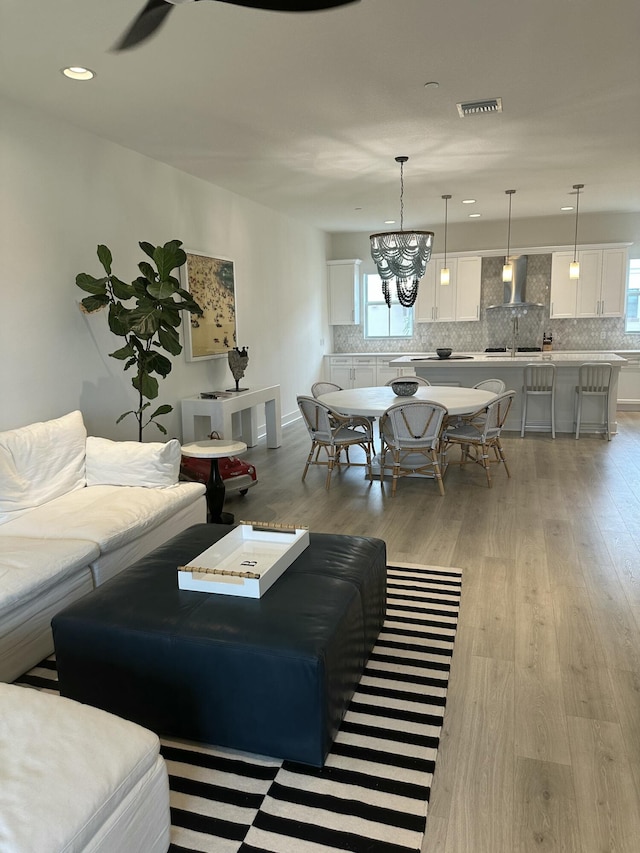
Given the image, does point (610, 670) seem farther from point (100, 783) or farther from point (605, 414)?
point (605, 414)

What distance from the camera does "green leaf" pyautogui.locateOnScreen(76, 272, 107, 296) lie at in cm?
406

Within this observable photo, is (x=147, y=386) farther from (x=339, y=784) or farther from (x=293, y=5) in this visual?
(x=339, y=784)

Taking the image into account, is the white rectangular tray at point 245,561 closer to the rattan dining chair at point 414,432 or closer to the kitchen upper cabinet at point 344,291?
the rattan dining chair at point 414,432

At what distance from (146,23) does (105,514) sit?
7.39 feet

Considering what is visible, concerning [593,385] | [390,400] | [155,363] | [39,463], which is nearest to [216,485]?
[155,363]

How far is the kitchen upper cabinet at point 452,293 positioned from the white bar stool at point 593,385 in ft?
8.29

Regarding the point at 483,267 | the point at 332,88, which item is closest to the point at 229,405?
the point at 332,88

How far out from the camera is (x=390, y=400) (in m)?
5.61

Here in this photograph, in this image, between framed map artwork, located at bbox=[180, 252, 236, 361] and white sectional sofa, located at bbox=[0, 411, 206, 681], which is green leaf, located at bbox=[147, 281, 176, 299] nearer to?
white sectional sofa, located at bbox=[0, 411, 206, 681]

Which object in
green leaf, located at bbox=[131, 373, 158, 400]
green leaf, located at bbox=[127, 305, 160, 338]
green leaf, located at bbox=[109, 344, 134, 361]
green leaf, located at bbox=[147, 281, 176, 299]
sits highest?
green leaf, located at bbox=[147, 281, 176, 299]

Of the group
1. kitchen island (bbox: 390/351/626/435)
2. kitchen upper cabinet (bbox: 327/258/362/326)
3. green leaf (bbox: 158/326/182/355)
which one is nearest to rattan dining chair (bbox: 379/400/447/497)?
green leaf (bbox: 158/326/182/355)

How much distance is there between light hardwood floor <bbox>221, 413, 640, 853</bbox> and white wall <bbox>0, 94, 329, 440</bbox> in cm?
139

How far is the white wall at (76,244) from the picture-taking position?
12.5 feet

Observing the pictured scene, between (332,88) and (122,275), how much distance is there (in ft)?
7.24
